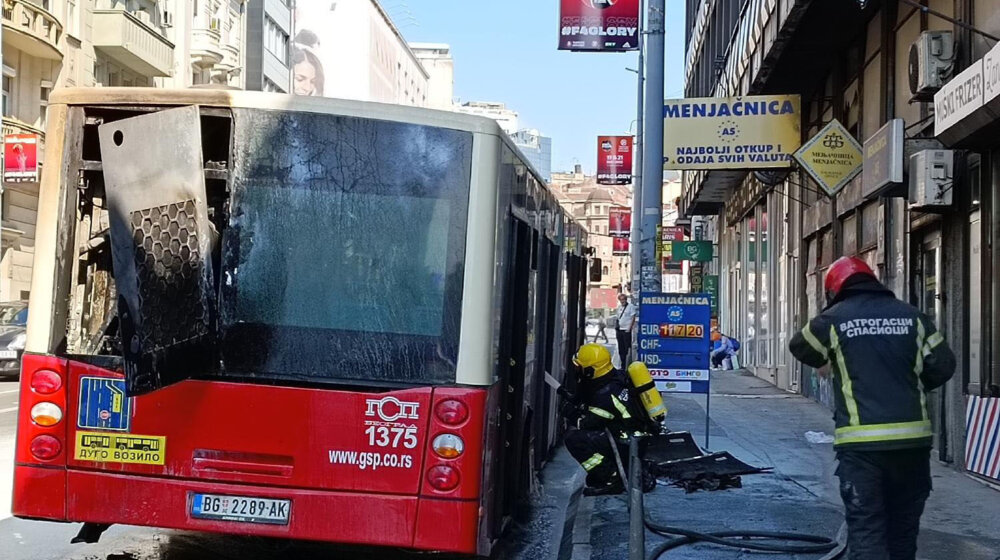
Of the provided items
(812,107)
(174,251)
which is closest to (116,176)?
(174,251)

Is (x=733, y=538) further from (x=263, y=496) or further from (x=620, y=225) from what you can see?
(x=620, y=225)

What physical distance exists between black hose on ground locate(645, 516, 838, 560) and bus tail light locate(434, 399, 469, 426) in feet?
6.55

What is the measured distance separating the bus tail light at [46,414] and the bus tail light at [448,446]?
1.91 meters

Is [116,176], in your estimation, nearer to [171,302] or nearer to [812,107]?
[171,302]

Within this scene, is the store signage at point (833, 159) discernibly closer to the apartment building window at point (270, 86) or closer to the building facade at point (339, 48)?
the apartment building window at point (270, 86)

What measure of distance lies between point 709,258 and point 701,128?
2042 centimetres

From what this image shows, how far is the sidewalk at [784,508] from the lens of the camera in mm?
7852

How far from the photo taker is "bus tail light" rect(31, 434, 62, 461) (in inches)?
244

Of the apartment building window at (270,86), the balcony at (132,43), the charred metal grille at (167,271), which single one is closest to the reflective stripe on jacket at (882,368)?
the charred metal grille at (167,271)

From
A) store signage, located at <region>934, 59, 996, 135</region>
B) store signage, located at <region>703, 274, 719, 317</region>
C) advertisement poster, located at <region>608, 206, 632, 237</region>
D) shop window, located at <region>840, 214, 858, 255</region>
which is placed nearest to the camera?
store signage, located at <region>934, 59, 996, 135</region>

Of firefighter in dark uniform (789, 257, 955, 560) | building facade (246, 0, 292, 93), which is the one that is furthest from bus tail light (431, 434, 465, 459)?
building facade (246, 0, 292, 93)

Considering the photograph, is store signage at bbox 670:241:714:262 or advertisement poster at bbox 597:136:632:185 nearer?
store signage at bbox 670:241:714:262

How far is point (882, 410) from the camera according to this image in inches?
221

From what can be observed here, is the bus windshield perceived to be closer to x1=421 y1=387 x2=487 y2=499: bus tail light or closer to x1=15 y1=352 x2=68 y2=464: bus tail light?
x1=421 y1=387 x2=487 y2=499: bus tail light
